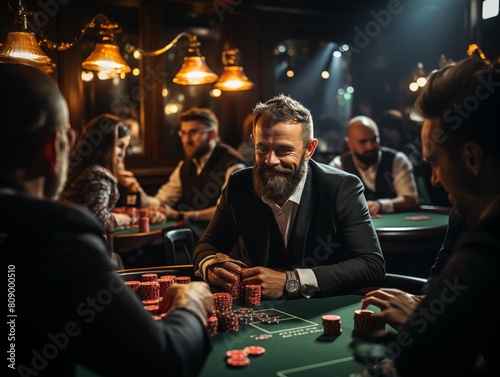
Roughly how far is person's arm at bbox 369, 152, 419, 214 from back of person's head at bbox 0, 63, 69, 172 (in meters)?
4.33

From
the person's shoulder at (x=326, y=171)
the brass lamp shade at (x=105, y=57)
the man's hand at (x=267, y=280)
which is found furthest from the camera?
the brass lamp shade at (x=105, y=57)

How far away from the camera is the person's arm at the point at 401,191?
5.39m

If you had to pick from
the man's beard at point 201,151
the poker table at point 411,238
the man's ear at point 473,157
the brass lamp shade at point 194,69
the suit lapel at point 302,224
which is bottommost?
the poker table at point 411,238

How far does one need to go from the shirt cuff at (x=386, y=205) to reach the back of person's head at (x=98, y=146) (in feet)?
7.84

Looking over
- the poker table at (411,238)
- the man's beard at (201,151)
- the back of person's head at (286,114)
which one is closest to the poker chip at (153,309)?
the back of person's head at (286,114)

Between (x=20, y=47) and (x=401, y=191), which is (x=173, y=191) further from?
(x=20, y=47)

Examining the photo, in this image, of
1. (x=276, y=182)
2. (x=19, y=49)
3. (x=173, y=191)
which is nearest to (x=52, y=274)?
(x=276, y=182)

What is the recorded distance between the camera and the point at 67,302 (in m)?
1.17

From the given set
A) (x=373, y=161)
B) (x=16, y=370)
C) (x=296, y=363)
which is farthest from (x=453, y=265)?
(x=373, y=161)

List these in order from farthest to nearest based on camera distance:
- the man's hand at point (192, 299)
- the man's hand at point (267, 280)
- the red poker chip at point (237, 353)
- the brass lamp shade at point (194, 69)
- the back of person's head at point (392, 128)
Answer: the back of person's head at point (392, 128) < the brass lamp shade at point (194, 69) < the man's hand at point (267, 280) < the red poker chip at point (237, 353) < the man's hand at point (192, 299)

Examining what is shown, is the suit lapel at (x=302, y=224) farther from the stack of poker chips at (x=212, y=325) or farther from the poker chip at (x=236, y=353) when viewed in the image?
the poker chip at (x=236, y=353)

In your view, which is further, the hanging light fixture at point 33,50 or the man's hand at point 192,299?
the hanging light fixture at point 33,50

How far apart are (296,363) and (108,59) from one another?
2.45 m

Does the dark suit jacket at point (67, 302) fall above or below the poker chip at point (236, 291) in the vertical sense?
above
